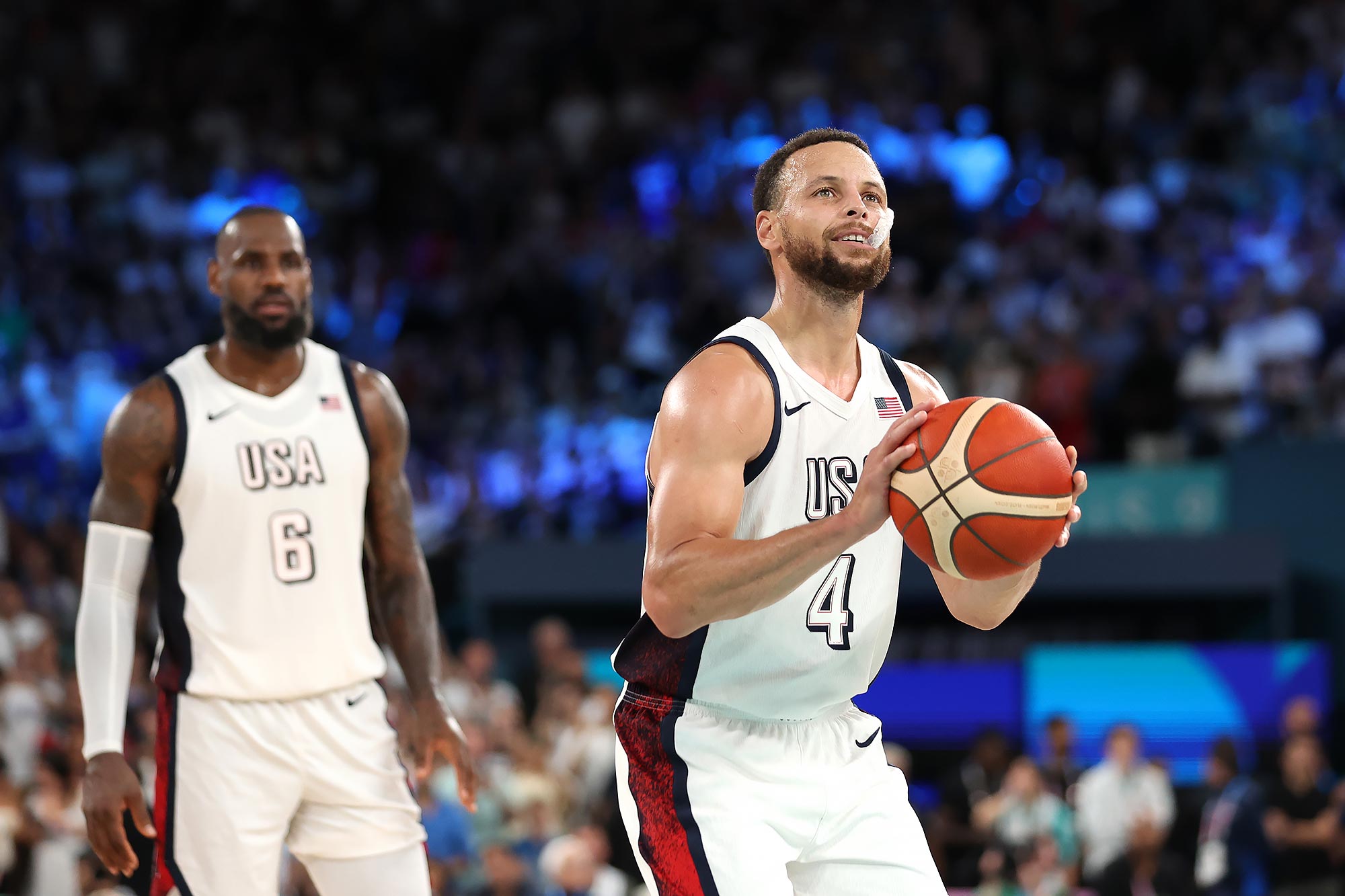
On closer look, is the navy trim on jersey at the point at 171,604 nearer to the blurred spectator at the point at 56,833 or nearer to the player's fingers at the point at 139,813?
the player's fingers at the point at 139,813

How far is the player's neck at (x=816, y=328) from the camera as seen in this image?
154 inches

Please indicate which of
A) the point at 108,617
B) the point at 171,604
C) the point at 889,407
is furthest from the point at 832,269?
the point at 108,617

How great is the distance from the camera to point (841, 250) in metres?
3.82

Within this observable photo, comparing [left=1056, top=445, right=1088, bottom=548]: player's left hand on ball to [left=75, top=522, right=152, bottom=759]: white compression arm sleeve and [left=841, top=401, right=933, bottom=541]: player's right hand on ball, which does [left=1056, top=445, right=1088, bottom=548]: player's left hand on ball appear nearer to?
[left=841, top=401, right=933, bottom=541]: player's right hand on ball

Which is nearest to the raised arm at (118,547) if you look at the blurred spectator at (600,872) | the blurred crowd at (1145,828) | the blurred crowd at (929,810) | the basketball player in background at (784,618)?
the basketball player in background at (784,618)

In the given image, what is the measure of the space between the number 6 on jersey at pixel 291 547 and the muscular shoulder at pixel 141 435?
363mm

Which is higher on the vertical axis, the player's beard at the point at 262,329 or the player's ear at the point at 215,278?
the player's ear at the point at 215,278

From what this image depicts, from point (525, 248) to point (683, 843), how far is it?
1343cm

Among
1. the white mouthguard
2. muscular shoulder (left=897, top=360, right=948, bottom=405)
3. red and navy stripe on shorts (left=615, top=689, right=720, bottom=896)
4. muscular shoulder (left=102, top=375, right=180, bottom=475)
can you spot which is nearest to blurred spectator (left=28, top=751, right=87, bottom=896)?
muscular shoulder (left=102, top=375, right=180, bottom=475)

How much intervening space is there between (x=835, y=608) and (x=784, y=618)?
13cm

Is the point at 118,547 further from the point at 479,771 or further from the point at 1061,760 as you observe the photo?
the point at 1061,760

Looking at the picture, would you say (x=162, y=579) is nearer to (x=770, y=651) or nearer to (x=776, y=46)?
(x=770, y=651)

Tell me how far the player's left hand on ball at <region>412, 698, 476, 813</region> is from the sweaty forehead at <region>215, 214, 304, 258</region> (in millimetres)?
1417

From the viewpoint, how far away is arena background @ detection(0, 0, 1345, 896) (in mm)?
11484
